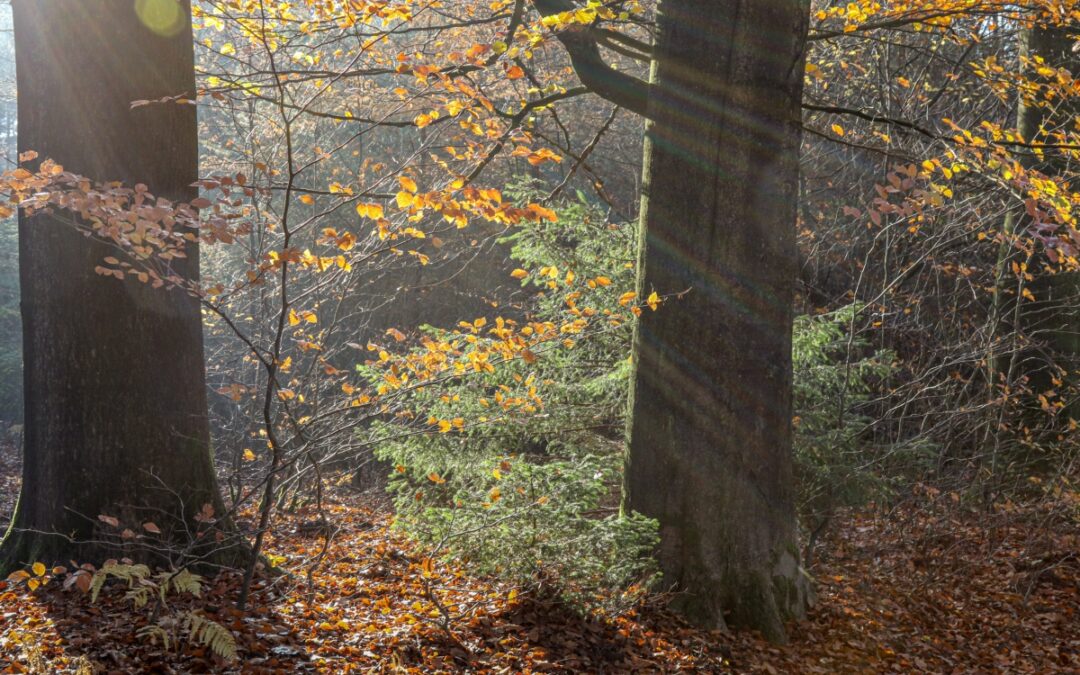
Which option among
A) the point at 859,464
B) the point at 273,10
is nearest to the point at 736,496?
the point at 859,464

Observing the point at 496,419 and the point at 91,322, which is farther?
the point at 496,419

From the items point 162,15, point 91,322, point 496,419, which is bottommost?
point 496,419

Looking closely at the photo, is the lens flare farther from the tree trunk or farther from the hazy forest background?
the tree trunk

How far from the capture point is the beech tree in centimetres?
546

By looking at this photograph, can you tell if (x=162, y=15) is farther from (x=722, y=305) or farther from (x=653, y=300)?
(x=722, y=305)

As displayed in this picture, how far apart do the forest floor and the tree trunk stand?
0.47 metres

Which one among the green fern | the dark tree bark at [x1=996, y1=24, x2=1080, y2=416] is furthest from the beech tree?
the dark tree bark at [x1=996, y1=24, x2=1080, y2=416]

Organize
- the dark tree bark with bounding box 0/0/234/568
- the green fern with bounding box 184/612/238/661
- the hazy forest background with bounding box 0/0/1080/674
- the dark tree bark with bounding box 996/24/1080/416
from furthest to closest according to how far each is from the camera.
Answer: the dark tree bark with bounding box 996/24/1080/416, the dark tree bark with bounding box 0/0/234/568, the hazy forest background with bounding box 0/0/1080/674, the green fern with bounding box 184/612/238/661

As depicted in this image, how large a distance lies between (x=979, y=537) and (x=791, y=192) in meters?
4.79

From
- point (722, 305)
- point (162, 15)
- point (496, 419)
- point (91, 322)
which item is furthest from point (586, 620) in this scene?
point (162, 15)

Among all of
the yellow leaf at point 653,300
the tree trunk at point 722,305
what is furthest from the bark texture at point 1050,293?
the yellow leaf at point 653,300

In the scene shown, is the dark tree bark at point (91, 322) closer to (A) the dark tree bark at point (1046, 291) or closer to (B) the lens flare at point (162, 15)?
(B) the lens flare at point (162, 15)

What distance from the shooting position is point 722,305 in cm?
548

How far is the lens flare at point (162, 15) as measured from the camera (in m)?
5.15
